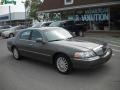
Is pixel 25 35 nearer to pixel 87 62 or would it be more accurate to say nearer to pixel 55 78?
pixel 55 78

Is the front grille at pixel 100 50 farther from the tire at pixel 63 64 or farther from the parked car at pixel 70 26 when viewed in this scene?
the parked car at pixel 70 26

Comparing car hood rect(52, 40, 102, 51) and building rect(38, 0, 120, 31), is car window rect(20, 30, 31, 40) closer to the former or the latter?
car hood rect(52, 40, 102, 51)

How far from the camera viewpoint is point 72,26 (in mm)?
18438

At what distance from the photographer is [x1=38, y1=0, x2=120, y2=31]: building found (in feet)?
64.1

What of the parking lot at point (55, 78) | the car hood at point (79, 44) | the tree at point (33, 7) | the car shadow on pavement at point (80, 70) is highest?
the tree at point (33, 7)

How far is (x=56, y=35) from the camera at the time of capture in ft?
25.3

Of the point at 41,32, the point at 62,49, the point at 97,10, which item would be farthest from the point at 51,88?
the point at 97,10

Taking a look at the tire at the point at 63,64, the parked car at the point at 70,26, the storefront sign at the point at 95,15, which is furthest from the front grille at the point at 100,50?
the storefront sign at the point at 95,15

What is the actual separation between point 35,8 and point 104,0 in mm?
29023

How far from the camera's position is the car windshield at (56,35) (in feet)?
24.7

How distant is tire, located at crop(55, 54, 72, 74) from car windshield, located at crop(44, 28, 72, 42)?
87 centimetres

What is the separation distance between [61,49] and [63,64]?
1.60ft

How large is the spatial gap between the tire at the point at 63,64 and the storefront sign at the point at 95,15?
14420mm

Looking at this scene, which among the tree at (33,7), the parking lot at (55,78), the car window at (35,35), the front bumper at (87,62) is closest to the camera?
the parking lot at (55,78)
